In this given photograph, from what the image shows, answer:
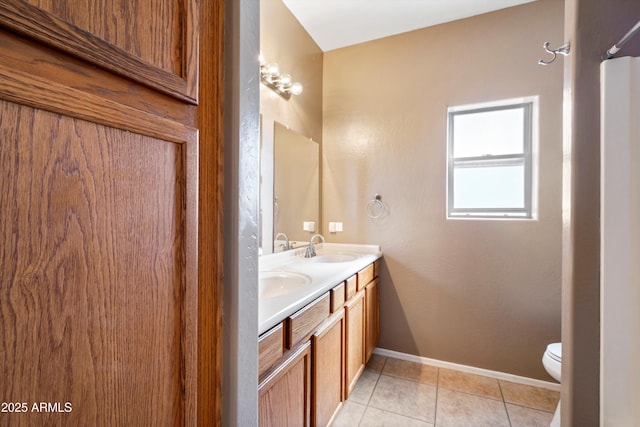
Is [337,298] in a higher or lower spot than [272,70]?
lower

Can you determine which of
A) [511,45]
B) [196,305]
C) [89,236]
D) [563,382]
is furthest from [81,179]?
[511,45]

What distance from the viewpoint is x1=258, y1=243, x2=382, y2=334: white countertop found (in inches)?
39.6

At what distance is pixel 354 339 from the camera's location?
1845 millimetres

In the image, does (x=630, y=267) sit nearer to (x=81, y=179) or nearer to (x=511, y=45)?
(x=81, y=179)

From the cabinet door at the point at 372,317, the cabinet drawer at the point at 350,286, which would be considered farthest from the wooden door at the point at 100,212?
the cabinet door at the point at 372,317

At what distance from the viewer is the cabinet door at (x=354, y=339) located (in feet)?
5.62

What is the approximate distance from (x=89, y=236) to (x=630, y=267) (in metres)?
1.40

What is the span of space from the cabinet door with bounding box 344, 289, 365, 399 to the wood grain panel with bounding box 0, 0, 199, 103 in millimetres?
1485

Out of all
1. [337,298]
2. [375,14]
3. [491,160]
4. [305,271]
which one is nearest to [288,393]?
[337,298]

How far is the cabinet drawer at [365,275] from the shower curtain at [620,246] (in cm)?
122

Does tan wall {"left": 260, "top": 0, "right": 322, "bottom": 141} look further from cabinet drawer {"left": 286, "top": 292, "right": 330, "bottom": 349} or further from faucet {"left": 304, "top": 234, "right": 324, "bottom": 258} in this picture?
cabinet drawer {"left": 286, "top": 292, "right": 330, "bottom": 349}

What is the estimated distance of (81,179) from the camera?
413 mm

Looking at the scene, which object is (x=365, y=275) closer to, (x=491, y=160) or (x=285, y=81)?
(x=491, y=160)

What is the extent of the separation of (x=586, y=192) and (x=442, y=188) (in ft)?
4.28
